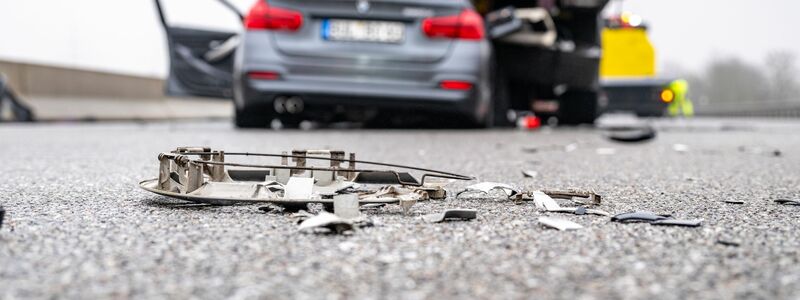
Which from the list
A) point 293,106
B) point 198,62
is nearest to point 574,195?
point 293,106

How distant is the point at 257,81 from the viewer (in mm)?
7727

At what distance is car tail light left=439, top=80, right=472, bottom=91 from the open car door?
270cm

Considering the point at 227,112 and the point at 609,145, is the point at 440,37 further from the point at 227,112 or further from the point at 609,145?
the point at 227,112

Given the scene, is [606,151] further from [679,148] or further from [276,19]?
[276,19]

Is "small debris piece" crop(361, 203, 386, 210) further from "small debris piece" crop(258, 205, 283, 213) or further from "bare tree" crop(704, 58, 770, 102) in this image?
"bare tree" crop(704, 58, 770, 102)

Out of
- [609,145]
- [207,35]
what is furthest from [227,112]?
[609,145]

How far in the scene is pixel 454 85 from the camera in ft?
25.6

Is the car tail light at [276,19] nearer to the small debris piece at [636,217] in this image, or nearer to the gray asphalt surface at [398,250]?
the gray asphalt surface at [398,250]

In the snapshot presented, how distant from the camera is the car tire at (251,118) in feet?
26.9

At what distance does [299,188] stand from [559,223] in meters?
0.70

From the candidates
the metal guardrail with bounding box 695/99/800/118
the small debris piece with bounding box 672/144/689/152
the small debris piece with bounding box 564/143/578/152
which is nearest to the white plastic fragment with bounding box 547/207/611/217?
the small debris piece with bounding box 564/143/578/152

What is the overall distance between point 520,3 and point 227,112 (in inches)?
478

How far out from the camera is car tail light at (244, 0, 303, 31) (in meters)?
7.74

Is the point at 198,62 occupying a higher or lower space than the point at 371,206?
higher
